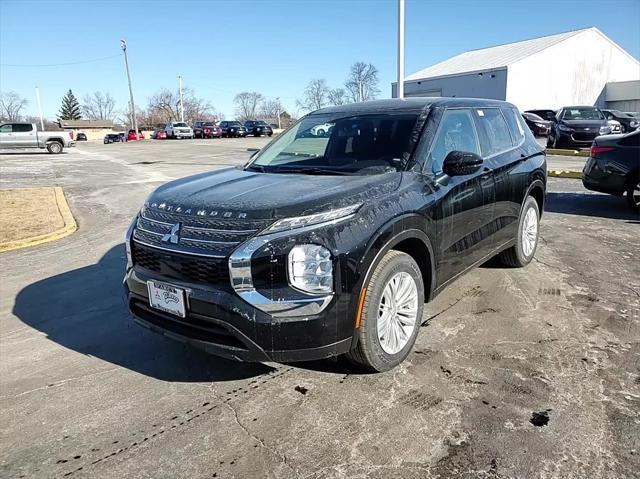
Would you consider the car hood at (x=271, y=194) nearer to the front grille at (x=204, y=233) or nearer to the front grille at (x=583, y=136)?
the front grille at (x=204, y=233)

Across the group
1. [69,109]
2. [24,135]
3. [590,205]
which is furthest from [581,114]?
[69,109]

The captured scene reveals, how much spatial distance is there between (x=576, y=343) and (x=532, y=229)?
86.1 inches

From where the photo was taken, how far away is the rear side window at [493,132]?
450 cm

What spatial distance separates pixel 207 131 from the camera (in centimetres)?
4969

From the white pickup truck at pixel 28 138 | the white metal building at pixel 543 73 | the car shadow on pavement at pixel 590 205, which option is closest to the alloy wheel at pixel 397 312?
the car shadow on pavement at pixel 590 205

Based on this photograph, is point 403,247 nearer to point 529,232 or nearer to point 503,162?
point 503,162

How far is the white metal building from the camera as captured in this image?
138ft

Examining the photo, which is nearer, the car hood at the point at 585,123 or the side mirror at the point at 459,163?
the side mirror at the point at 459,163

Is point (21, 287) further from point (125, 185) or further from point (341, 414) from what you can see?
point (125, 185)

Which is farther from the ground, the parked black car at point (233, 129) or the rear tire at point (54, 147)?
the parked black car at point (233, 129)

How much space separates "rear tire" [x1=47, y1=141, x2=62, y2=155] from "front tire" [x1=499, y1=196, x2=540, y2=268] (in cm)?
3069

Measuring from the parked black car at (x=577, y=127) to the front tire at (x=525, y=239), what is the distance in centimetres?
1596

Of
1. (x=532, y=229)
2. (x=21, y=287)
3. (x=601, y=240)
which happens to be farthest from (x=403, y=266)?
(x=601, y=240)

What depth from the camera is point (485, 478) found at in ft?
7.48
